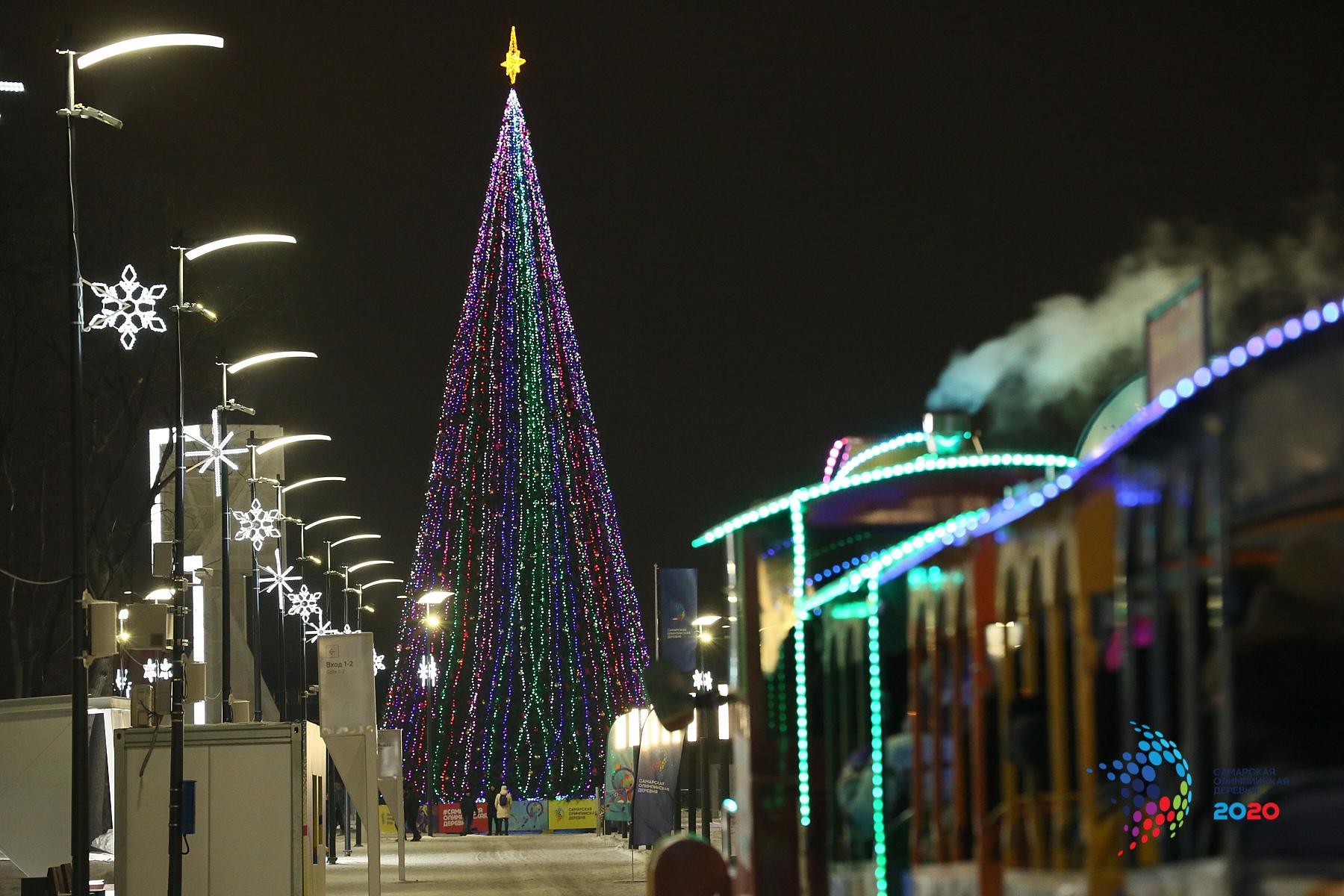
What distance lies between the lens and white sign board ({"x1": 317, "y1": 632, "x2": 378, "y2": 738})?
1147 inches

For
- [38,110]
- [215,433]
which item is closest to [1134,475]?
[215,433]

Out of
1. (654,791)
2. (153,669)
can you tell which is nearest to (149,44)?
(654,791)

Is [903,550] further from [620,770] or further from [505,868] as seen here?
[620,770]

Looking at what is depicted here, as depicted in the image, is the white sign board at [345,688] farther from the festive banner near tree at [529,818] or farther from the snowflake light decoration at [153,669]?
the festive banner near tree at [529,818]

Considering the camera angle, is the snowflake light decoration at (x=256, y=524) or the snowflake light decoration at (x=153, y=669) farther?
the snowflake light decoration at (x=153, y=669)

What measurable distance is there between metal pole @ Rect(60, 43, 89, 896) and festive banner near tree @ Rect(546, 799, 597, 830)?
45967 mm

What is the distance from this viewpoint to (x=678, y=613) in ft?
130

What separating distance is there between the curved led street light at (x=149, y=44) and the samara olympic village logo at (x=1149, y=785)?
1493 centimetres

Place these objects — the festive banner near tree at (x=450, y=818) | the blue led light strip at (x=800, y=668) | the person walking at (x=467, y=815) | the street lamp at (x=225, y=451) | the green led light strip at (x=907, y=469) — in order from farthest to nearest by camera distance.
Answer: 1. the festive banner near tree at (x=450, y=818)
2. the person walking at (x=467, y=815)
3. the street lamp at (x=225, y=451)
4. the blue led light strip at (x=800, y=668)
5. the green led light strip at (x=907, y=469)

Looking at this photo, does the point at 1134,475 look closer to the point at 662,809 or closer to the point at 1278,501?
the point at 1278,501

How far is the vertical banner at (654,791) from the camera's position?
107 ft

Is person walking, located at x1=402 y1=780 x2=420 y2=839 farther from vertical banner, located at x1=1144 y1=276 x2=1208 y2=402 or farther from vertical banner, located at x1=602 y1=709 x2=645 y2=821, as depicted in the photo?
vertical banner, located at x1=1144 y1=276 x2=1208 y2=402

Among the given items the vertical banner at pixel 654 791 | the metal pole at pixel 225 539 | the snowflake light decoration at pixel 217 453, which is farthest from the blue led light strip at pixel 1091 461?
the vertical banner at pixel 654 791

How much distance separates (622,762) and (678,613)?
12.9ft
